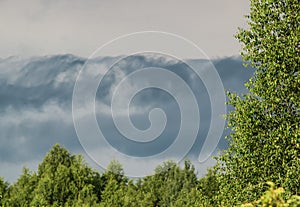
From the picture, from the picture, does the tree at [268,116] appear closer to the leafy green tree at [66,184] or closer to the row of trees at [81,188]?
the row of trees at [81,188]

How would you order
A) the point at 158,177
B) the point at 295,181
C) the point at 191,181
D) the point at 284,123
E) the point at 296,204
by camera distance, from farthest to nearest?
1. the point at 158,177
2. the point at 191,181
3. the point at 284,123
4. the point at 295,181
5. the point at 296,204

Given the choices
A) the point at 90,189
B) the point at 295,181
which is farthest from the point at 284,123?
the point at 90,189

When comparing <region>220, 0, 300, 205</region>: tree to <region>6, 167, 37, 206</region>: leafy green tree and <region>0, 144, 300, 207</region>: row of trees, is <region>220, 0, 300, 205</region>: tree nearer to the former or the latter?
<region>0, 144, 300, 207</region>: row of trees

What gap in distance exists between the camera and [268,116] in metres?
22.8

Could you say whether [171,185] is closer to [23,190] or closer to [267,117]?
[23,190]

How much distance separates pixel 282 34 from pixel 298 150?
5.39m

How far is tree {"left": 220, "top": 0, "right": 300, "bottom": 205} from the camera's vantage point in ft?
72.6

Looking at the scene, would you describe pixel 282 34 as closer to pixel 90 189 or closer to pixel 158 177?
pixel 90 189

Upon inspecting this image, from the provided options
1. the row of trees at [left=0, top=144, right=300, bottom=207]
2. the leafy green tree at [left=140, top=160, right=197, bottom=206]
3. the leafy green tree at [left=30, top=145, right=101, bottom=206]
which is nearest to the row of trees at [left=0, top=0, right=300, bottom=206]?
the row of trees at [left=0, top=144, right=300, bottom=207]

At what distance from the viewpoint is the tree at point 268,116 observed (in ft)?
72.6

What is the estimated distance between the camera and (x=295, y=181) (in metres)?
21.2

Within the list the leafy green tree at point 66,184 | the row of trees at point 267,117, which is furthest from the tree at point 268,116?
the leafy green tree at point 66,184

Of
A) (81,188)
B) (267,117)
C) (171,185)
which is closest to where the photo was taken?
(267,117)

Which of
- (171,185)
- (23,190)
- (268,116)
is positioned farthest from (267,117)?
(171,185)
